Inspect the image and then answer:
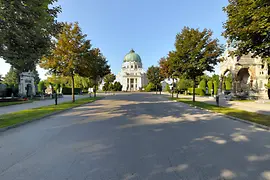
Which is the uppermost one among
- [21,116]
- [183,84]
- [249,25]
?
[249,25]

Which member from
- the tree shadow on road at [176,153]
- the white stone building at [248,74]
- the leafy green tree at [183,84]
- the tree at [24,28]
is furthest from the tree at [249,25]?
the leafy green tree at [183,84]

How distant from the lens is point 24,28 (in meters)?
7.70

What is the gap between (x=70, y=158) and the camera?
4.13 meters

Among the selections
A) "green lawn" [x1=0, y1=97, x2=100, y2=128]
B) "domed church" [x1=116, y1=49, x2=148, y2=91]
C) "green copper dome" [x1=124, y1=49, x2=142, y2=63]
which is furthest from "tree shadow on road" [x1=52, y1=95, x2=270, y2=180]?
"green copper dome" [x1=124, y1=49, x2=142, y2=63]

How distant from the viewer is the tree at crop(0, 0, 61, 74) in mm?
6977

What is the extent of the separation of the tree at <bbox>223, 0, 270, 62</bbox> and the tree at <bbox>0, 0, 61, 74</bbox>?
8729mm

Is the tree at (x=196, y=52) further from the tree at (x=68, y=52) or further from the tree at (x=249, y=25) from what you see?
the tree at (x=68, y=52)

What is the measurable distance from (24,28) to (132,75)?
96.9m

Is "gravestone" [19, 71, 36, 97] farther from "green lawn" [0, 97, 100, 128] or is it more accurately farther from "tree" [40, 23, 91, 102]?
"green lawn" [0, 97, 100, 128]

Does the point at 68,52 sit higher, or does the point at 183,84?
the point at 68,52

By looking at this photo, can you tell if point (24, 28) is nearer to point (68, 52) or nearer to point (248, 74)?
point (68, 52)

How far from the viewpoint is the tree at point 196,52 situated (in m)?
17.8

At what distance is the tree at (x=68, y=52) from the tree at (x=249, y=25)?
48.6 feet

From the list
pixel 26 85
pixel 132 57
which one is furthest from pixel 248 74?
pixel 132 57
